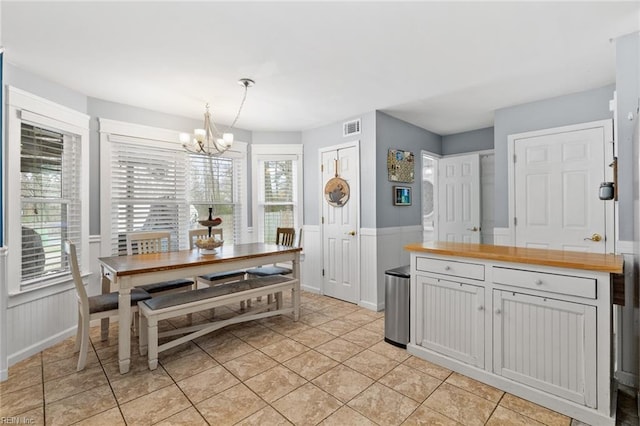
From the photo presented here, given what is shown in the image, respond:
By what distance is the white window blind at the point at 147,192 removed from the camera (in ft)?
12.0

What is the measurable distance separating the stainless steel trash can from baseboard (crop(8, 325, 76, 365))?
3.22 metres

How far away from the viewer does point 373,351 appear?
2.79m

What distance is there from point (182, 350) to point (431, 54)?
11.2 ft

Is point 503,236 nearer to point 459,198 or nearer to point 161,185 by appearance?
point 459,198

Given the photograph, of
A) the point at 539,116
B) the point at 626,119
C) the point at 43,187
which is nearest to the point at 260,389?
the point at 43,187

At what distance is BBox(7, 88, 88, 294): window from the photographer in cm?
264

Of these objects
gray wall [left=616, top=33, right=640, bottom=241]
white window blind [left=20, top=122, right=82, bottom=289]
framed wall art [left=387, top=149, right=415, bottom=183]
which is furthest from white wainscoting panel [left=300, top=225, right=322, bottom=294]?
gray wall [left=616, top=33, right=640, bottom=241]

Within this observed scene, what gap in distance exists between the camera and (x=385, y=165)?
4145 millimetres

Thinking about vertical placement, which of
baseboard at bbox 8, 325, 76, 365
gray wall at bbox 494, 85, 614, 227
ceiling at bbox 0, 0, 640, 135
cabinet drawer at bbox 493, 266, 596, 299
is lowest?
baseboard at bbox 8, 325, 76, 365

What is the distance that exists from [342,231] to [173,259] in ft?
7.54

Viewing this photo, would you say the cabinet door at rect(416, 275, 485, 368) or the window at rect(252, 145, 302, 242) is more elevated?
the window at rect(252, 145, 302, 242)

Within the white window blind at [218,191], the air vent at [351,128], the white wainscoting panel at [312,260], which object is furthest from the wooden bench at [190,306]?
the air vent at [351,128]

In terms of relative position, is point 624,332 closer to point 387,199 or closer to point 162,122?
point 387,199

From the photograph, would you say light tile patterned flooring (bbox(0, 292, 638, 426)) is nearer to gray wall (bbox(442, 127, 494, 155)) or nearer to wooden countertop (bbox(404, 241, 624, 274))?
wooden countertop (bbox(404, 241, 624, 274))
